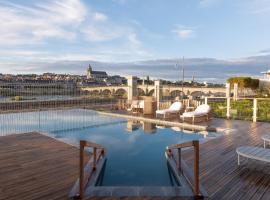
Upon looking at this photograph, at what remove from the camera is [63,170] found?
4730mm

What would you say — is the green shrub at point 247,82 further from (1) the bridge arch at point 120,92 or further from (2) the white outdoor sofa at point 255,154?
→ (2) the white outdoor sofa at point 255,154

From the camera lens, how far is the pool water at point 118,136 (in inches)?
202

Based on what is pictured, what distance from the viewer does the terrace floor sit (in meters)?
3.87

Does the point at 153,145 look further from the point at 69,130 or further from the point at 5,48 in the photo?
the point at 5,48

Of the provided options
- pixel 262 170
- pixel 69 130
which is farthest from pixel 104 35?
pixel 262 170

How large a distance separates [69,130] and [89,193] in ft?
18.9

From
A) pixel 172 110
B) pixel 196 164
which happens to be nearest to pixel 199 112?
pixel 172 110

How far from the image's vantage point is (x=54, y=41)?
15641mm

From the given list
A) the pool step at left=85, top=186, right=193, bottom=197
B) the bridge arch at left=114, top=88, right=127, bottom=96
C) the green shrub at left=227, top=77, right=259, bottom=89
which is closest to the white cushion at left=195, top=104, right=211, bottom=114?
the bridge arch at left=114, top=88, right=127, bottom=96

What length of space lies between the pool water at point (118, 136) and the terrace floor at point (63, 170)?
0.70 meters

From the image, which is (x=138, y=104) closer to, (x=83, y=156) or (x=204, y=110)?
(x=204, y=110)

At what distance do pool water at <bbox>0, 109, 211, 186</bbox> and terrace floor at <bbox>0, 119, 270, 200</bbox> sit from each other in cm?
70

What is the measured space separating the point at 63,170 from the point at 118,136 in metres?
3.85

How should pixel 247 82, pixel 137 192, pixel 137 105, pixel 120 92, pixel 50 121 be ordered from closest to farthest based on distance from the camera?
pixel 137 192
pixel 50 121
pixel 137 105
pixel 120 92
pixel 247 82
